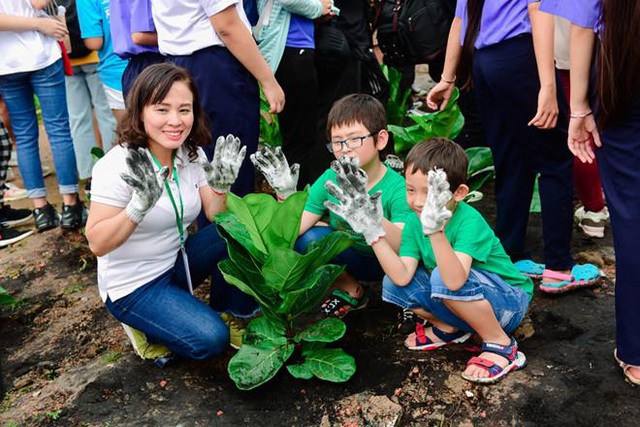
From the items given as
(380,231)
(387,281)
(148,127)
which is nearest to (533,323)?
(387,281)

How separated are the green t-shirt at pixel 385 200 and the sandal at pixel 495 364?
1.86ft

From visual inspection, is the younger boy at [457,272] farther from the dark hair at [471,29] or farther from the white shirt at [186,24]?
the white shirt at [186,24]

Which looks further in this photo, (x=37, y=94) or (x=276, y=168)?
(x=37, y=94)

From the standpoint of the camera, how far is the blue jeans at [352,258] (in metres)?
2.64

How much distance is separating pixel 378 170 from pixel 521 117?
600mm

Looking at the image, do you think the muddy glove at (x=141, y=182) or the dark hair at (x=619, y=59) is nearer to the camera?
the dark hair at (x=619, y=59)

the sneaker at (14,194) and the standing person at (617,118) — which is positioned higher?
the standing person at (617,118)

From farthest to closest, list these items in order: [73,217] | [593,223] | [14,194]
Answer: [14,194] < [73,217] < [593,223]

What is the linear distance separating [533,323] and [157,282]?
Result: 1.46 metres

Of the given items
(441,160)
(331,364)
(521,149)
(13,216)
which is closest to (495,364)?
(331,364)

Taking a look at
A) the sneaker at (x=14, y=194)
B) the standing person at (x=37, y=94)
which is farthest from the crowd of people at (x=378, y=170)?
the sneaker at (x=14, y=194)

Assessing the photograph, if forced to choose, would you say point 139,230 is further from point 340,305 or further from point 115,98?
point 115,98

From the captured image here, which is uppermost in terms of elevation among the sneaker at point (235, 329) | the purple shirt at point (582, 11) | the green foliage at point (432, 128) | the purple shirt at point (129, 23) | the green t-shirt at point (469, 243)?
the purple shirt at point (582, 11)

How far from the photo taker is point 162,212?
2.38 m
